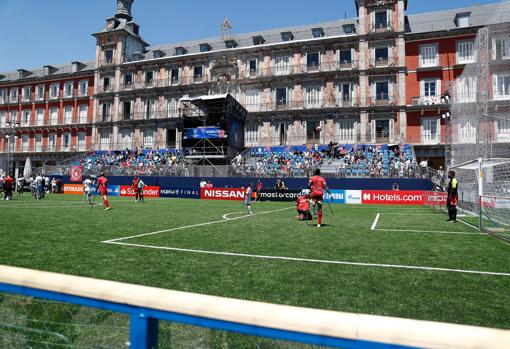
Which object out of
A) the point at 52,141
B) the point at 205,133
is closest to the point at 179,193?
the point at 205,133

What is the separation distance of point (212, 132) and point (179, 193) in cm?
731

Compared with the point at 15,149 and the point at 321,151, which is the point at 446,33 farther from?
the point at 15,149

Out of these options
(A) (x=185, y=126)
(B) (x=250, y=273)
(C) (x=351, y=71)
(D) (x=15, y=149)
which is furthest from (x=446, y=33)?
(D) (x=15, y=149)

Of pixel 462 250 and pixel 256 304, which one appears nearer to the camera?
pixel 256 304

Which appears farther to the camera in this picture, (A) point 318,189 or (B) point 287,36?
(B) point 287,36

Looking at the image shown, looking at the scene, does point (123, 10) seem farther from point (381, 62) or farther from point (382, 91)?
point (382, 91)

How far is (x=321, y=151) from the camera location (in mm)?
38000

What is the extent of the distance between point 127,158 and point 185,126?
34.6ft

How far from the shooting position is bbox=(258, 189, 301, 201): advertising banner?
30.0m

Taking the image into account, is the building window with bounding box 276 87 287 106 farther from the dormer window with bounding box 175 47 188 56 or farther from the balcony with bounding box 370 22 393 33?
the dormer window with bounding box 175 47 188 56

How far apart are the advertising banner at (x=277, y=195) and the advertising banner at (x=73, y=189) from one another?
20.9m

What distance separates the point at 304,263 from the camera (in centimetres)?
673

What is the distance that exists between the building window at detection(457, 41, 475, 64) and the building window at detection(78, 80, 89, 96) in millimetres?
49773

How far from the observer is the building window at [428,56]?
37875 millimetres
